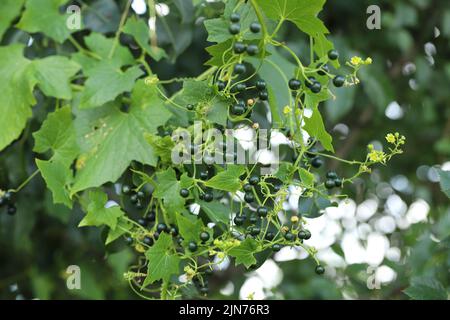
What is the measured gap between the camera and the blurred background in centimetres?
191

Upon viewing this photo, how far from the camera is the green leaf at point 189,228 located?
105 centimetres

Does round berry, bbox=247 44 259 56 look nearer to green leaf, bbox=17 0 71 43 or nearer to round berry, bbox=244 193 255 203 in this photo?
round berry, bbox=244 193 255 203

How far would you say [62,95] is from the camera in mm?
1349

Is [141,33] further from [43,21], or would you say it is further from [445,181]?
[445,181]

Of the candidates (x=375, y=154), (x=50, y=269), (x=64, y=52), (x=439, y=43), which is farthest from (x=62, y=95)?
(x=439, y=43)

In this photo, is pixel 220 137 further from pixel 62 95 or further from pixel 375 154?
pixel 62 95

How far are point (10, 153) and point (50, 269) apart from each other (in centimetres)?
84

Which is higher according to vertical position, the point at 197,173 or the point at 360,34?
the point at 197,173

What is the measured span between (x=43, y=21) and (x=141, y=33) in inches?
8.0

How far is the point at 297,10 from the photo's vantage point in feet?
3.37

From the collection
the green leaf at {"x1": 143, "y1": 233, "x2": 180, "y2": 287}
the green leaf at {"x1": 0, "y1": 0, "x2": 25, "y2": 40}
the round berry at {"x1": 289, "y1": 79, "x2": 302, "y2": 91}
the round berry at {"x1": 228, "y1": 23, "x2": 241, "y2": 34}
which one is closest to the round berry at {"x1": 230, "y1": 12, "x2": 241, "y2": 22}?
the round berry at {"x1": 228, "y1": 23, "x2": 241, "y2": 34}

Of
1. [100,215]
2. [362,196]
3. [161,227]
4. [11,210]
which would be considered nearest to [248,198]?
[161,227]
